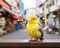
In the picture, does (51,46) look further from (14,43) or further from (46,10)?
(46,10)

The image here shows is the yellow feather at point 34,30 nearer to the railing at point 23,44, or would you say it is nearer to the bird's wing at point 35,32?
the bird's wing at point 35,32

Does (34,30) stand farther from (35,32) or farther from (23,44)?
(23,44)

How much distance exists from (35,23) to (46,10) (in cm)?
2330

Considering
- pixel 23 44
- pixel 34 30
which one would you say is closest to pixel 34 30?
pixel 34 30

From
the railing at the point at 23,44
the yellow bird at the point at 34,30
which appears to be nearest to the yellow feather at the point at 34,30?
the yellow bird at the point at 34,30

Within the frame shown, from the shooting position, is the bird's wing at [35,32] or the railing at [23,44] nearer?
the railing at [23,44]

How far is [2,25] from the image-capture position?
1239 cm

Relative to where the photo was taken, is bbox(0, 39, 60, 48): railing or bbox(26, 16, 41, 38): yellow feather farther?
bbox(26, 16, 41, 38): yellow feather

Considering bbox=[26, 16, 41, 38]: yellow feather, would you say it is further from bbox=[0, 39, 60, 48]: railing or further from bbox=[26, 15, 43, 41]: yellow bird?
bbox=[0, 39, 60, 48]: railing

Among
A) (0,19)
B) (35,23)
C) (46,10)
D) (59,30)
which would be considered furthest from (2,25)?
(46,10)

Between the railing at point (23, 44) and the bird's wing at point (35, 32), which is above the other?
the bird's wing at point (35, 32)

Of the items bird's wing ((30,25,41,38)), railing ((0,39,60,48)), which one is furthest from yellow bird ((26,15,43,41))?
railing ((0,39,60,48))

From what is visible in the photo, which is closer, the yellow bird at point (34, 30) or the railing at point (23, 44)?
the railing at point (23, 44)

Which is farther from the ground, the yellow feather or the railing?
the yellow feather
